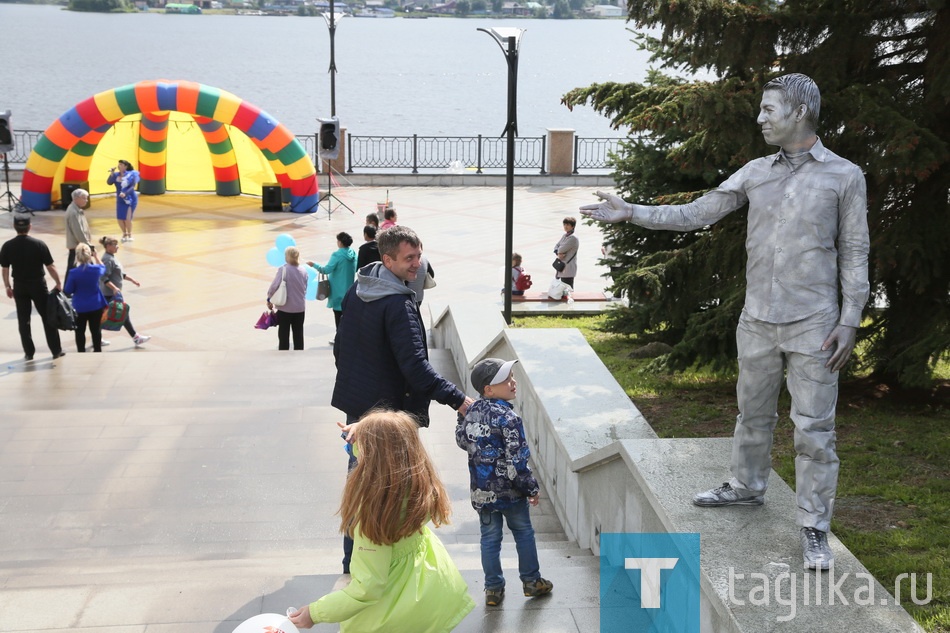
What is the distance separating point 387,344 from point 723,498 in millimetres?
1801

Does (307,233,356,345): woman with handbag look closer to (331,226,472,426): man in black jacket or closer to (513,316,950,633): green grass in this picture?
(513,316,950,633): green grass

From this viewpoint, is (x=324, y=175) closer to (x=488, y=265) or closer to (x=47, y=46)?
(x=488, y=265)

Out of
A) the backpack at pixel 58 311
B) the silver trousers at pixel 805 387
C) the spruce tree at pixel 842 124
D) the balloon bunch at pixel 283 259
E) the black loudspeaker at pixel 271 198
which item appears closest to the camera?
the silver trousers at pixel 805 387

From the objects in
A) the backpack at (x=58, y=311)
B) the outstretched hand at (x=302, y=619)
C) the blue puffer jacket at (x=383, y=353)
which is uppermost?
the blue puffer jacket at (x=383, y=353)

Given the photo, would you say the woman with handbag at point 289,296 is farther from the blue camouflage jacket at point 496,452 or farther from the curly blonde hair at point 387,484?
the curly blonde hair at point 387,484

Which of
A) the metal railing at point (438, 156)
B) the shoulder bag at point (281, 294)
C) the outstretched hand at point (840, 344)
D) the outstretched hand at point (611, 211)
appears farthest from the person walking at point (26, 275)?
the metal railing at point (438, 156)

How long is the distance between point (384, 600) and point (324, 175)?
24.9m

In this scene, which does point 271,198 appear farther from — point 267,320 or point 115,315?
point 115,315

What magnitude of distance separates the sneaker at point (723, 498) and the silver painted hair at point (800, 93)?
167cm

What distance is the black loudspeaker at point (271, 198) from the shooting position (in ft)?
74.1

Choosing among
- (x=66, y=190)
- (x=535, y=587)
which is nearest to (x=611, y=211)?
(x=535, y=587)

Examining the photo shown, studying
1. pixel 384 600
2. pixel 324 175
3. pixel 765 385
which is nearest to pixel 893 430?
pixel 765 385

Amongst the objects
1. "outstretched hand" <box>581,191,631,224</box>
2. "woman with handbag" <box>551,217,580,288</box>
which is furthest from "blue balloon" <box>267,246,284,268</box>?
"outstretched hand" <box>581,191,631,224</box>

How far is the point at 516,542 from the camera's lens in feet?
16.4
